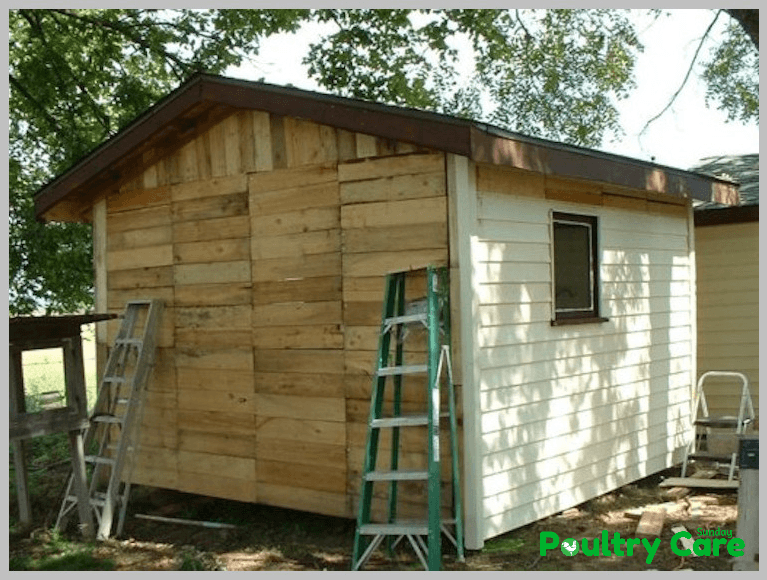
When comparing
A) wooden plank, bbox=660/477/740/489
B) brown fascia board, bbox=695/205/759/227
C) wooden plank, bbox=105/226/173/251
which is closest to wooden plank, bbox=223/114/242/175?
wooden plank, bbox=105/226/173/251

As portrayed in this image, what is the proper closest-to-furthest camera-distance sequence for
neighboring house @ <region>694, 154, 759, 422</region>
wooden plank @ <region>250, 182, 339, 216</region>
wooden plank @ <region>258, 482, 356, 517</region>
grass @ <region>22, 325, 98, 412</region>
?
wooden plank @ <region>258, 482, 356, 517</region> < wooden plank @ <region>250, 182, 339, 216</region> < neighboring house @ <region>694, 154, 759, 422</region> < grass @ <region>22, 325, 98, 412</region>

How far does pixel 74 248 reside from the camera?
13.6 m

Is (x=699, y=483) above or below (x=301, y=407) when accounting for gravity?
below

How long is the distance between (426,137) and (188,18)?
10.9m

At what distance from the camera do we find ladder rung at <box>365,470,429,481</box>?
19.4 ft

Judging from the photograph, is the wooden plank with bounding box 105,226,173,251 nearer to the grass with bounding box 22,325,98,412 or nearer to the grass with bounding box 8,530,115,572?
the grass with bounding box 8,530,115,572

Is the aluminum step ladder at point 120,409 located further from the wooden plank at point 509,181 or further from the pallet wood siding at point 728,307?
the pallet wood siding at point 728,307

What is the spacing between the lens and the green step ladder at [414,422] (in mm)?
5832

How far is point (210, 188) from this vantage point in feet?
25.7

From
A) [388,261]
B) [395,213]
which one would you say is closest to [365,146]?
[395,213]

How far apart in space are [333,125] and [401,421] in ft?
7.45

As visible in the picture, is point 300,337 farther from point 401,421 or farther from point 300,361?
point 401,421

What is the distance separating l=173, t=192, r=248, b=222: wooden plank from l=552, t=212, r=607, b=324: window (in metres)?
2.66

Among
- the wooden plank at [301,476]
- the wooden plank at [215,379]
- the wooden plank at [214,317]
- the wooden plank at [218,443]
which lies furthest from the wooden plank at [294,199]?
the wooden plank at [301,476]
